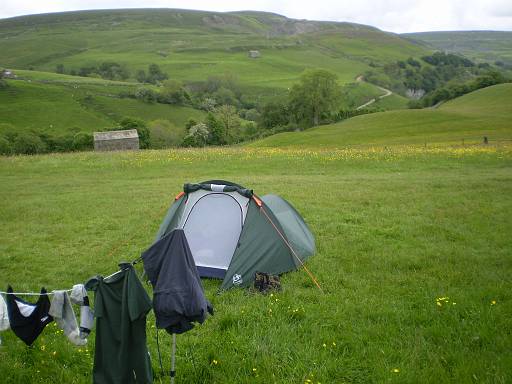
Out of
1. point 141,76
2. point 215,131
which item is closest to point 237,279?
point 215,131

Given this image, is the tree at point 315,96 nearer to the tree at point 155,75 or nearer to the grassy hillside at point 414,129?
the grassy hillside at point 414,129

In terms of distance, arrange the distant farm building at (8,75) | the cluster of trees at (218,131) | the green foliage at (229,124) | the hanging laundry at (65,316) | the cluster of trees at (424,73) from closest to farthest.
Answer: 1. the hanging laundry at (65,316)
2. the cluster of trees at (218,131)
3. the green foliage at (229,124)
4. the distant farm building at (8,75)
5. the cluster of trees at (424,73)

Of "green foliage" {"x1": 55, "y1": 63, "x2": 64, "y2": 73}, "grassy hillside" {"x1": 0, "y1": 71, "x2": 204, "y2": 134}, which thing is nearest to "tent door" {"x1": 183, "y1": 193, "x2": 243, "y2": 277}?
"grassy hillside" {"x1": 0, "y1": 71, "x2": 204, "y2": 134}

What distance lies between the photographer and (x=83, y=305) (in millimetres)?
6070

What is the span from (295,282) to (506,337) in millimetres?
4323

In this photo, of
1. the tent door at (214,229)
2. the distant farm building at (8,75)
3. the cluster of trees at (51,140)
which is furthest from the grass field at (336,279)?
the distant farm building at (8,75)

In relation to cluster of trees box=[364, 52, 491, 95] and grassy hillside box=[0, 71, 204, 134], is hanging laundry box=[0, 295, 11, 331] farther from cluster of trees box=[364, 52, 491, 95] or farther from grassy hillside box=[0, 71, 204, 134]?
cluster of trees box=[364, 52, 491, 95]

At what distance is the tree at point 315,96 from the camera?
81.8 m

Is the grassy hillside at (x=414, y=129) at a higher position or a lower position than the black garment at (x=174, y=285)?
lower

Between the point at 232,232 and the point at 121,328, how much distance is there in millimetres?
5496

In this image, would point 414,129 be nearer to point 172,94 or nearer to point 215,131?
point 215,131

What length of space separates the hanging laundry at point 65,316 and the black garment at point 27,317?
0.25 meters

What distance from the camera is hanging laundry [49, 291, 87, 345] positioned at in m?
6.20

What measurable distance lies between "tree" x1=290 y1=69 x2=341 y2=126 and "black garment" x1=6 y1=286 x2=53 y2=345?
7859 centimetres
